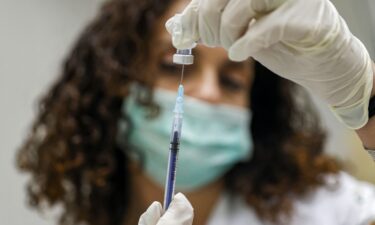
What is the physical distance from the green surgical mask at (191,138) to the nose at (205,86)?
0.06ft

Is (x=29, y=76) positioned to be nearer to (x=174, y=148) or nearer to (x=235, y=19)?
(x=174, y=148)

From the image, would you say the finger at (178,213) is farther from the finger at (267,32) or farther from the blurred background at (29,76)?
the blurred background at (29,76)

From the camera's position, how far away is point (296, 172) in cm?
163

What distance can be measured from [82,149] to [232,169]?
449 mm

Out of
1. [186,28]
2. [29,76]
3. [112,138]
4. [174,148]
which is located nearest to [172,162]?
[174,148]

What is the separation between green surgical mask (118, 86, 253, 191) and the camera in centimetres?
142

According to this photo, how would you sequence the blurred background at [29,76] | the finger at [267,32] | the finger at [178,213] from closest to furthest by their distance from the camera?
the finger at [267,32] → the finger at [178,213] → the blurred background at [29,76]

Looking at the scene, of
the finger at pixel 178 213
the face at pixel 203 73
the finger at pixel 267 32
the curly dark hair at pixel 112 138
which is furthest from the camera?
the curly dark hair at pixel 112 138

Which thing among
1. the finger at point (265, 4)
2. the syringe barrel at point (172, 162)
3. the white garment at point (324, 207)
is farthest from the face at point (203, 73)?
the finger at point (265, 4)

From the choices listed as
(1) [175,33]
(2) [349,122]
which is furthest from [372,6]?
(1) [175,33]

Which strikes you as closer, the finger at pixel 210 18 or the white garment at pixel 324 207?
the finger at pixel 210 18

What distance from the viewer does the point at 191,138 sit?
1423 mm

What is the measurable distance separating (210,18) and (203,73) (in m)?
0.67

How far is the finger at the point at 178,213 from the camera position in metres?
0.78
